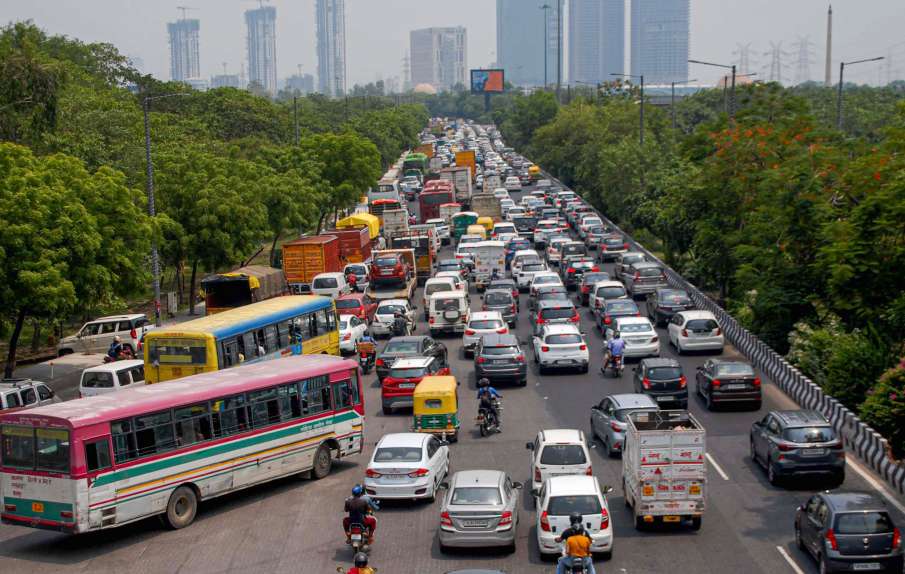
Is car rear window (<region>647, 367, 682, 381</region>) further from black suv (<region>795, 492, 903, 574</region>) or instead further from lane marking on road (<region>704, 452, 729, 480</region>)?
black suv (<region>795, 492, 903, 574</region>)

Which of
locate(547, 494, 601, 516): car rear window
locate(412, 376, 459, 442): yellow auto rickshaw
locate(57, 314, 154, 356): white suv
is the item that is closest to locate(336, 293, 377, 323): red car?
locate(57, 314, 154, 356): white suv

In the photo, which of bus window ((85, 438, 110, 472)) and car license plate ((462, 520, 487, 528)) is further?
bus window ((85, 438, 110, 472))

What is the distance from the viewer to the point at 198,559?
67.5 feet

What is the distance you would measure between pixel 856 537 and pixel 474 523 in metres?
6.28

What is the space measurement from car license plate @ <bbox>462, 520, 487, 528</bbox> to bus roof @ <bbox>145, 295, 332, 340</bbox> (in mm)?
12318

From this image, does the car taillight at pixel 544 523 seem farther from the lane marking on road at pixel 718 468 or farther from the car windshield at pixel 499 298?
the car windshield at pixel 499 298

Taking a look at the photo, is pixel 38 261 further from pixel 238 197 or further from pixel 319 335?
pixel 238 197

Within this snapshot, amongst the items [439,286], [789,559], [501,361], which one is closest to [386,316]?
[439,286]

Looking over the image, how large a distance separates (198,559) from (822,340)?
21070 mm

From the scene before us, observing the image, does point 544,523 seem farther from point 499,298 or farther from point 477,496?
point 499,298

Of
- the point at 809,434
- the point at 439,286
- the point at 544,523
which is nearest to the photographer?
the point at 544,523

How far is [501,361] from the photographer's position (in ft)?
114

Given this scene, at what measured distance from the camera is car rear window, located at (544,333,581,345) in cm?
3656

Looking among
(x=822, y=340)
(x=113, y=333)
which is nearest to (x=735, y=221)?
(x=822, y=340)
